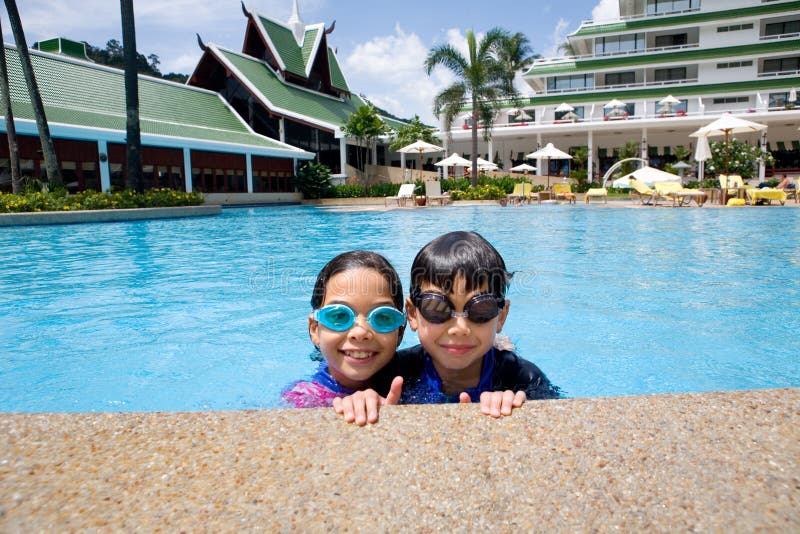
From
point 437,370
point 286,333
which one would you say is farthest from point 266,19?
point 437,370

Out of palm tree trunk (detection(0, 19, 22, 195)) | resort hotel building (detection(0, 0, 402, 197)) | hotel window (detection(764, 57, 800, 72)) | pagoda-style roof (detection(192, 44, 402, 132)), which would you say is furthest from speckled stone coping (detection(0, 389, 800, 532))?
hotel window (detection(764, 57, 800, 72))

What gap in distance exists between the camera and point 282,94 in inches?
1191

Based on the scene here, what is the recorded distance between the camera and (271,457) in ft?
4.14

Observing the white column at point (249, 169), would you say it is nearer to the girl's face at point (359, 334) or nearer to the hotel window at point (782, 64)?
the girl's face at point (359, 334)

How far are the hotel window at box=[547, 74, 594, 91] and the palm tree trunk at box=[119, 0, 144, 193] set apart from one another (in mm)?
34691

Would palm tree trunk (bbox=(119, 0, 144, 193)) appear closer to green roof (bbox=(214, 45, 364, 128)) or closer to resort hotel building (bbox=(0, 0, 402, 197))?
resort hotel building (bbox=(0, 0, 402, 197))

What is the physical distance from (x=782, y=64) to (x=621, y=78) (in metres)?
10.6

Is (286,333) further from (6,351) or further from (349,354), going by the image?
(349,354)

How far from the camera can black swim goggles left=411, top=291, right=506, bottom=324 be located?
179cm

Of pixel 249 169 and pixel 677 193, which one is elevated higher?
pixel 249 169

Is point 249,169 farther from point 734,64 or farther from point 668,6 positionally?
point 668,6

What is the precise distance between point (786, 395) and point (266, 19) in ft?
114

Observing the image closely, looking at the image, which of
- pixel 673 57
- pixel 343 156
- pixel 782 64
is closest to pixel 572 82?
pixel 673 57

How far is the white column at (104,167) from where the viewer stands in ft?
64.2
